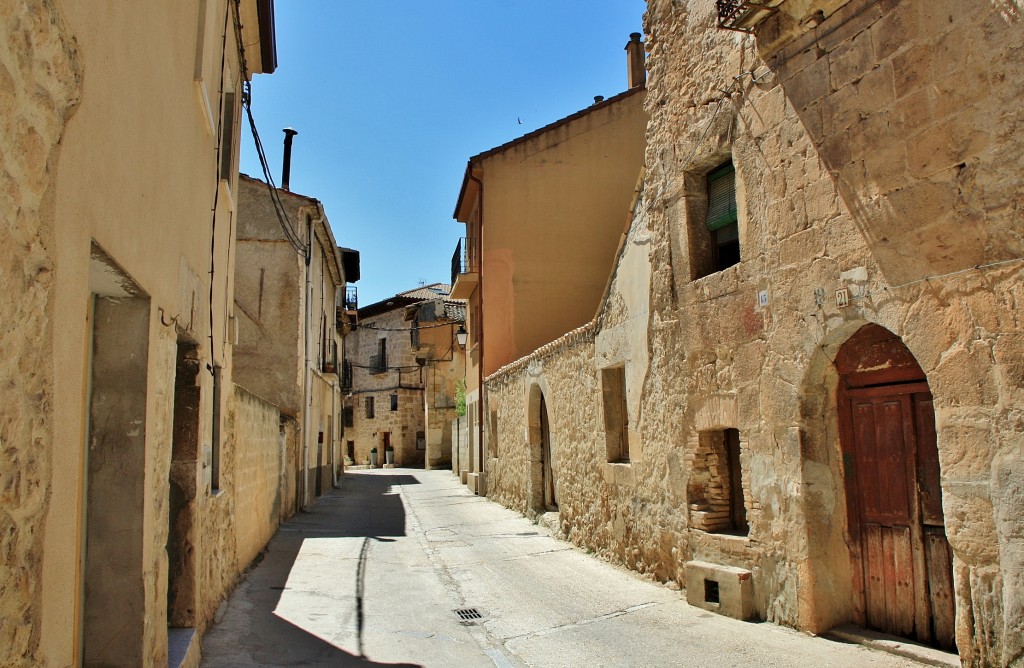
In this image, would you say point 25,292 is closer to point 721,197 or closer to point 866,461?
point 866,461

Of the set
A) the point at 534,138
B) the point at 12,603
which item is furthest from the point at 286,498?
the point at 12,603

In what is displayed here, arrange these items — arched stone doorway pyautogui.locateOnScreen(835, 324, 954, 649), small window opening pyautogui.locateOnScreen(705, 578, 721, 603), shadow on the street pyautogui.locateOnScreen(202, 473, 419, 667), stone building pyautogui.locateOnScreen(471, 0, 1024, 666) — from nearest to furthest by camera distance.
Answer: stone building pyautogui.locateOnScreen(471, 0, 1024, 666)
arched stone doorway pyautogui.locateOnScreen(835, 324, 954, 649)
shadow on the street pyautogui.locateOnScreen(202, 473, 419, 667)
small window opening pyautogui.locateOnScreen(705, 578, 721, 603)

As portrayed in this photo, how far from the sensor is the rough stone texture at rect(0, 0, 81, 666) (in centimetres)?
194

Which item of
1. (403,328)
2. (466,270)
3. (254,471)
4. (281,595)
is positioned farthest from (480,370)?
(403,328)

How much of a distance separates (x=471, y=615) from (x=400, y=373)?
108 feet

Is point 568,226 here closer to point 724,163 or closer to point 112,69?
point 724,163

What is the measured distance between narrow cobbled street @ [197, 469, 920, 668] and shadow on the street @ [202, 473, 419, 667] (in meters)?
0.02

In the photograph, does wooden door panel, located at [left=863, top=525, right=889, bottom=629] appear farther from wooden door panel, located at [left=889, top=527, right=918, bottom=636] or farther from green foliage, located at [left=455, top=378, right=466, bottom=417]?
green foliage, located at [left=455, top=378, right=466, bottom=417]

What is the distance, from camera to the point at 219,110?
613cm

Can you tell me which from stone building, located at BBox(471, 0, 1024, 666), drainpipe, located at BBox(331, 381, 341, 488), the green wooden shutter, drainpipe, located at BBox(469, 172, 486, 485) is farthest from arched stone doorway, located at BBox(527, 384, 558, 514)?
drainpipe, located at BBox(331, 381, 341, 488)

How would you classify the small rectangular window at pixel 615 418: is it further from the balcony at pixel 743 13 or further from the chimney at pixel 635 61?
the chimney at pixel 635 61

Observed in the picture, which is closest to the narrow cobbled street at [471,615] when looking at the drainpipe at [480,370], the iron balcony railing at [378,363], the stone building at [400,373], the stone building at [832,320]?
the stone building at [832,320]

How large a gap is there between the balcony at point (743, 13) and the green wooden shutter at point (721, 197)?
123cm

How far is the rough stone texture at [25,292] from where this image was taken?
6.36 feet
